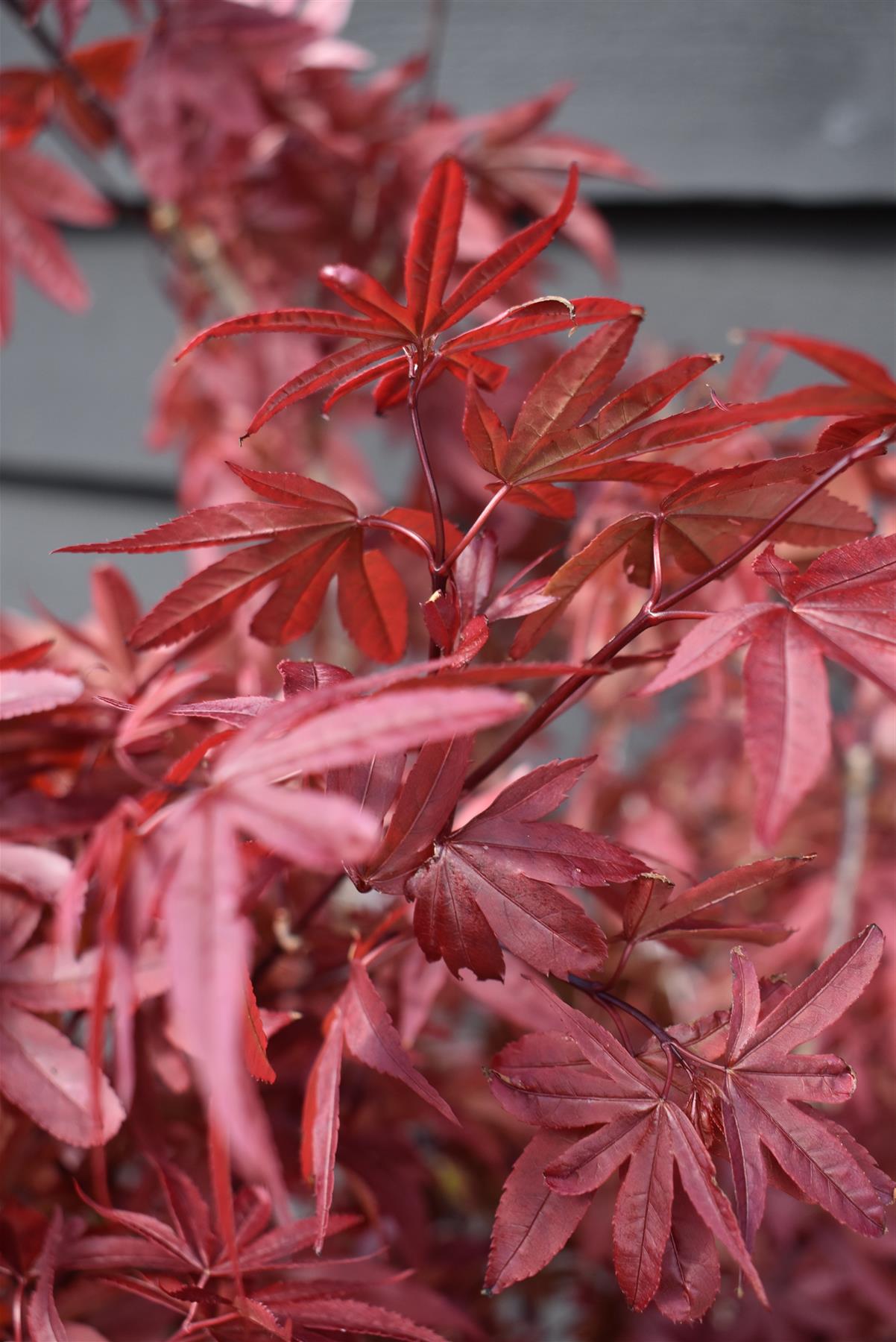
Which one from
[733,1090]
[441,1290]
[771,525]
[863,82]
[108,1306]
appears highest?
→ [863,82]

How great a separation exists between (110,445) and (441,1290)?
3.64 ft

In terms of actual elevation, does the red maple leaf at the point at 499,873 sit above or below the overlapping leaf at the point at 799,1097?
above

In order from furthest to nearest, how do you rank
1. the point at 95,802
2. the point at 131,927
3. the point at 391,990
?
the point at 391,990, the point at 95,802, the point at 131,927

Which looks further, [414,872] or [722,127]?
[722,127]

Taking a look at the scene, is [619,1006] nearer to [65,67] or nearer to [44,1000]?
[44,1000]

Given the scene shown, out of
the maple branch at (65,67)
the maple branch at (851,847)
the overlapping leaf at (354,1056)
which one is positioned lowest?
the maple branch at (851,847)

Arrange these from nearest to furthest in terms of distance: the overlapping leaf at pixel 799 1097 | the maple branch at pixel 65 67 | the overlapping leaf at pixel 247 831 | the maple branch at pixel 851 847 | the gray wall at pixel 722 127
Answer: the overlapping leaf at pixel 247 831 < the overlapping leaf at pixel 799 1097 < the maple branch at pixel 65 67 < the maple branch at pixel 851 847 < the gray wall at pixel 722 127

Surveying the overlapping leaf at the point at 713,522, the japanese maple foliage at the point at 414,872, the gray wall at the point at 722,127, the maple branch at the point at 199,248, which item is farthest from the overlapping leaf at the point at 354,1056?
the gray wall at the point at 722,127

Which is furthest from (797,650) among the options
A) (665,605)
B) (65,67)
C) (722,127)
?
(722,127)

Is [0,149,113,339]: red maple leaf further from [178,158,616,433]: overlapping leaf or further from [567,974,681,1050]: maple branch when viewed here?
[567,974,681,1050]: maple branch

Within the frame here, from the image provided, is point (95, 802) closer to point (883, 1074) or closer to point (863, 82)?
point (883, 1074)

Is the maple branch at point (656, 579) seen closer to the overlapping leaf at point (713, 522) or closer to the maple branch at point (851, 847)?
the overlapping leaf at point (713, 522)

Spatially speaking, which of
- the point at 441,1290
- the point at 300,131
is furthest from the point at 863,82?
the point at 441,1290

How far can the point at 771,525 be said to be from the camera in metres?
0.26
